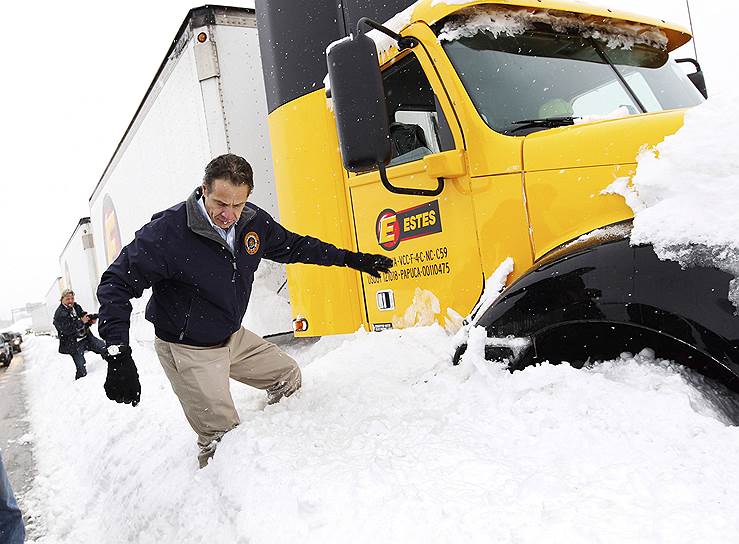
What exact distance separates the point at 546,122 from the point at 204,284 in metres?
2.00

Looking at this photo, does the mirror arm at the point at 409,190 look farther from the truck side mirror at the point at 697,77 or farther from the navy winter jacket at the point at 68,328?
the navy winter jacket at the point at 68,328

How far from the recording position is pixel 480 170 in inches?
115

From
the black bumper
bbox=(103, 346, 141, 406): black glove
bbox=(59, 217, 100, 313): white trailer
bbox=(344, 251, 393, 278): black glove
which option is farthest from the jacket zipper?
bbox=(59, 217, 100, 313): white trailer

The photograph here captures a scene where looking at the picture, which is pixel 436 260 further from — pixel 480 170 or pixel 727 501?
pixel 727 501

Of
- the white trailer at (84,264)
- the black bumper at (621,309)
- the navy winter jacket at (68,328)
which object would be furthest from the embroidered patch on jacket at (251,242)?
the white trailer at (84,264)

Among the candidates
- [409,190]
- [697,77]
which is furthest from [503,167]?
[697,77]

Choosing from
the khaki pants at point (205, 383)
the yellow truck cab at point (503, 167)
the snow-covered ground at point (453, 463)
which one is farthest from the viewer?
the khaki pants at point (205, 383)

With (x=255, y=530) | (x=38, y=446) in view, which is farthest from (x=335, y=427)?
(x=38, y=446)

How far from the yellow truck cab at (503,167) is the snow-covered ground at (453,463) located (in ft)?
0.72

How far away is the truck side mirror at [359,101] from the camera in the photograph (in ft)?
8.93

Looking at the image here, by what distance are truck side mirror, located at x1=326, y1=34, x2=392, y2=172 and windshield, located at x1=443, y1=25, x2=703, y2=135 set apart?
1.66 feet

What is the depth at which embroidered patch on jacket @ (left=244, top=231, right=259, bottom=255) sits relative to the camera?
3.48m

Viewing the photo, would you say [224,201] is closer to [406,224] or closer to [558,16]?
[406,224]

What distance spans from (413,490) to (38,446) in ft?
20.3
